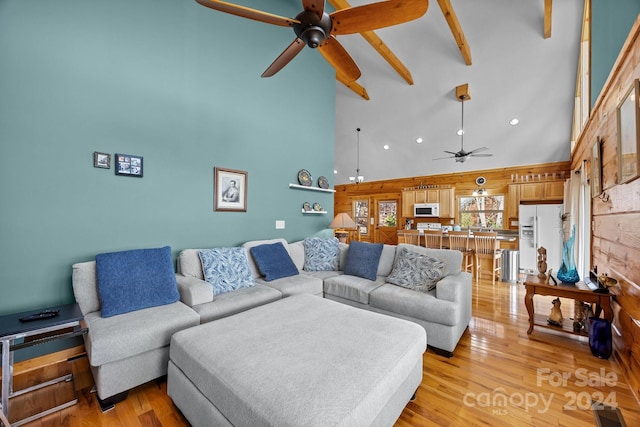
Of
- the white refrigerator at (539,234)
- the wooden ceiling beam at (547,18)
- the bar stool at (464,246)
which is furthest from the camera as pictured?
the bar stool at (464,246)

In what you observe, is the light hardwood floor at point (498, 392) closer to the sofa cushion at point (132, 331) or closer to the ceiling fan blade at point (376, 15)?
the sofa cushion at point (132, 331)

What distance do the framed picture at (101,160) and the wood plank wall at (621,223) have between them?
13.3ft

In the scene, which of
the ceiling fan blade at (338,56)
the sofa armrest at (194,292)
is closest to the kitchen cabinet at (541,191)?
the ceiling fan blade at (338,56)

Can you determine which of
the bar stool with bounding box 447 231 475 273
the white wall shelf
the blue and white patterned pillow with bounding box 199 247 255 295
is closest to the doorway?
the bar stool with bounding box 447 231 475 273

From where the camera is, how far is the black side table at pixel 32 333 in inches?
55.9

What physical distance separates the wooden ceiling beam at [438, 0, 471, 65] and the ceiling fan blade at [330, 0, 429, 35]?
2.44 m

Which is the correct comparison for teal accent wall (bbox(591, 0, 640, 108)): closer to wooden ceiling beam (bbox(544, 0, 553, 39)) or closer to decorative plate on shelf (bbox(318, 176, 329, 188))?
wooden ceiling beam (bbox(544, 0, 553, 39))

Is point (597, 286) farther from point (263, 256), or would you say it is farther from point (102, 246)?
point (102, 246)

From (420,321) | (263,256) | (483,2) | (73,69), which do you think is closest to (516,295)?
(420,321)

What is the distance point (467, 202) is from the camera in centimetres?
671

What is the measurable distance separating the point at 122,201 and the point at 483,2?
5.32 metres

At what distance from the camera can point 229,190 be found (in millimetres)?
3244

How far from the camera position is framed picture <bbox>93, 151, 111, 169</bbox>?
7.38 ft

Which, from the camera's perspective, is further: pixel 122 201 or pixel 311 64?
pixel 311 64
